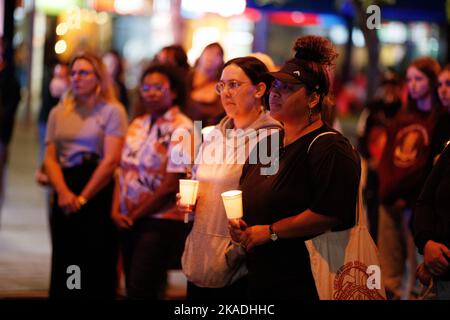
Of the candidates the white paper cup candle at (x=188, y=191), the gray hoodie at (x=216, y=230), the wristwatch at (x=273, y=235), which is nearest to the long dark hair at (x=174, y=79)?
the gray hoodie at (x=216, y=230)

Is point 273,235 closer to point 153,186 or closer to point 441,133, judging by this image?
point 153,186

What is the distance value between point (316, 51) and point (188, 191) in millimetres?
1127

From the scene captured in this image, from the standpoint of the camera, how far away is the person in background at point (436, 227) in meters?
5.25

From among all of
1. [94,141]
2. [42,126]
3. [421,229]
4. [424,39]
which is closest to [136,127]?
[94,141]

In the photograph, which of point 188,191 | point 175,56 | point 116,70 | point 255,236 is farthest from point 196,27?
point 255,236

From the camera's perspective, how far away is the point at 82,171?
772 centimetres

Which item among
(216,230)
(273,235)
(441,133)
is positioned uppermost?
(441,133)

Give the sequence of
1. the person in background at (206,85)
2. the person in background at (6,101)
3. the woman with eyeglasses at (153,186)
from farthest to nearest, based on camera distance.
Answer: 1. the person in background at (6,101)
2. the person in background at (206,85)
3. the woman with eyeglasses at (153,186)

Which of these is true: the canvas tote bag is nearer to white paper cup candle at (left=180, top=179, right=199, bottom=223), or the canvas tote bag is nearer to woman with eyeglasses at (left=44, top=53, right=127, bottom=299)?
white paper cup candle at (left=180, top=179, right=199, bottom=223)

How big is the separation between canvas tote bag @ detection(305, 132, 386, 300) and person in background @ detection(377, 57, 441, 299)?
266 cm

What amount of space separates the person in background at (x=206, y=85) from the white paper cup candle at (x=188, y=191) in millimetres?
2961

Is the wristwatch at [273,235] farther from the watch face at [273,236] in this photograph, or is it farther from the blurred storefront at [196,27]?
the blurred storefront at [196,27]

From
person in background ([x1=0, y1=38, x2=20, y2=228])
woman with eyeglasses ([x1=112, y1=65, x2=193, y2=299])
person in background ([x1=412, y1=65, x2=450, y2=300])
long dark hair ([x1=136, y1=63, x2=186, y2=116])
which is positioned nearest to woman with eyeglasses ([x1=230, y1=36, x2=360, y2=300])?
person in background ([x1=412, y1=65, x2=450, y2=300])

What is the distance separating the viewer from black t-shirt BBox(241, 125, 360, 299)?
471cm
